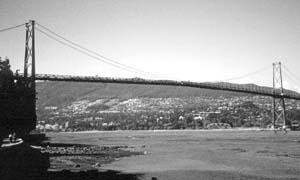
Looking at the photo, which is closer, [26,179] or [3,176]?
[3,176]

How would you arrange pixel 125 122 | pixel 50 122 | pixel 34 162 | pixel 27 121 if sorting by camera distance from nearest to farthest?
pixel 34 162 < pixel 27 121 < pixel 125 122 < pixel 50 122

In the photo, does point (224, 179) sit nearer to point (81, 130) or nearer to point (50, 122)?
point (81, 130)

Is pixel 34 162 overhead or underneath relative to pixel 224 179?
overhead

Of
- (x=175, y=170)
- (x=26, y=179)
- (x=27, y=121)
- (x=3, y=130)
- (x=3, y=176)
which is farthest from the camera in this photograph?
(x=27, y=121)

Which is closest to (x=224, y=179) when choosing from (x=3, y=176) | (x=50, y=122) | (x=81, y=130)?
(x=3, y=176)

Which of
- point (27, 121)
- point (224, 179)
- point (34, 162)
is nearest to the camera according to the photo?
point (34, 162)

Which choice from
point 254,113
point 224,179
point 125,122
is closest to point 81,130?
point 125,122

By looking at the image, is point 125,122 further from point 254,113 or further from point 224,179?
point 224,179

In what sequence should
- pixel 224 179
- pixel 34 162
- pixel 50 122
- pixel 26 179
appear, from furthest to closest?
pixel 50 122 < pixel 224 179 < pixel 34 162 < pixel 26 179

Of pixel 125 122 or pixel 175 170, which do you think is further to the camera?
pixel 125 122
